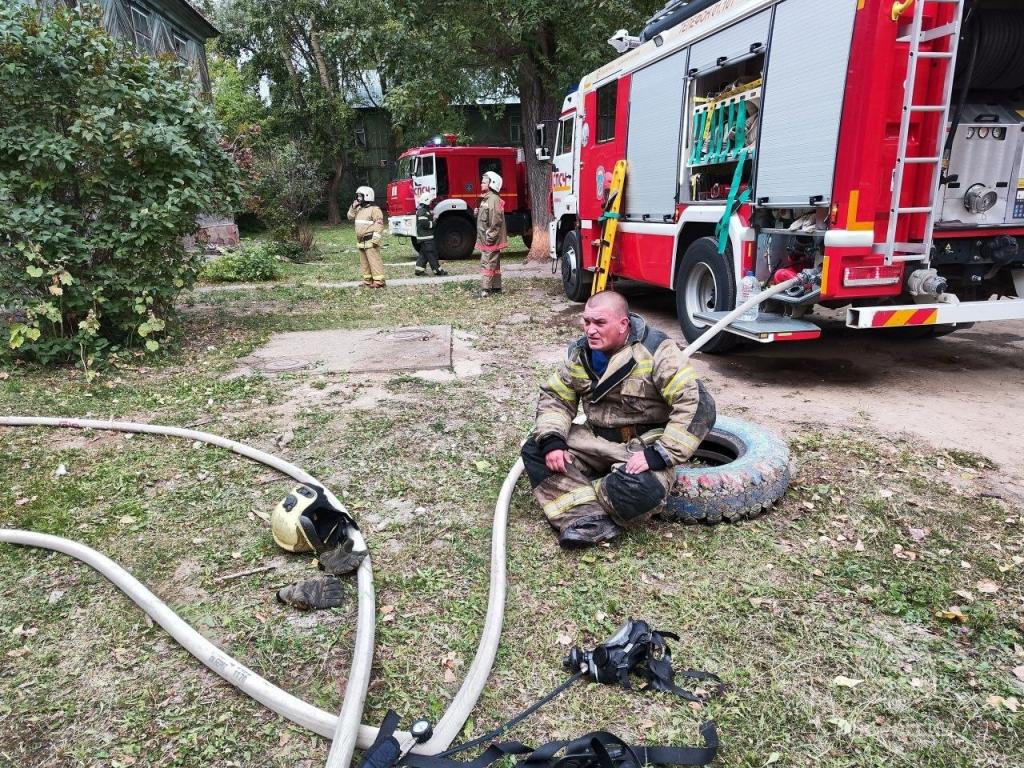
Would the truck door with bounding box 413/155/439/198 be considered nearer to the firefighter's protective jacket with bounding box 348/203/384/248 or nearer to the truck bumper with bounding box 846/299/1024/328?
the firefighter's protective jacket with bounding box 348/203/384/248

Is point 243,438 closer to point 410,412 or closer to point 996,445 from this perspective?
point 410,412

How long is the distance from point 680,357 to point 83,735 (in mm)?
2611

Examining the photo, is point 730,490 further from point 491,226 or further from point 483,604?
point 491,226

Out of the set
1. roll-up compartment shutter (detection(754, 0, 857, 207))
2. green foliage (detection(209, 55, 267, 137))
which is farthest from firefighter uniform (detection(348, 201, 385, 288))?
green foliage (detection(209, 55, 267, 137))

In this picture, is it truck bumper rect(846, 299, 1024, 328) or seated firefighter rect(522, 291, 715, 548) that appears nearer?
seated firefighter rect(522, 291, 715, 548)

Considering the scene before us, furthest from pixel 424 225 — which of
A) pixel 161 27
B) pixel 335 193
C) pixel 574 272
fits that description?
pixel 335 193

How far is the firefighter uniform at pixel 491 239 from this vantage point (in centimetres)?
1001

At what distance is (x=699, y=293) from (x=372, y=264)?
6.31 metres

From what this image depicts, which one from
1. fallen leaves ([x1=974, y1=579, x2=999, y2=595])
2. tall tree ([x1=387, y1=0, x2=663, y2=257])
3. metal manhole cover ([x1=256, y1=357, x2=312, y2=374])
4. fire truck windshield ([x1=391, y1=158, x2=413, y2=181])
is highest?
tall tree ([x1=387, y1=0, x2=663, y2=257])

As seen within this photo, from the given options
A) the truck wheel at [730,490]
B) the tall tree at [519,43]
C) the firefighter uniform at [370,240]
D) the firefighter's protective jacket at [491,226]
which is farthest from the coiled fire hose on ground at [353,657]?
the tall tree at [519,43]

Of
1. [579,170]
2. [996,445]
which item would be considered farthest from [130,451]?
[579,170]

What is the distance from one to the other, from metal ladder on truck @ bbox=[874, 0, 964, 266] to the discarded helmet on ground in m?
4.02

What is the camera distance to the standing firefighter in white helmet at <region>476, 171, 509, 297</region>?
A: 1002cm

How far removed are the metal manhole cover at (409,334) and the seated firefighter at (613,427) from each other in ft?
13.9
